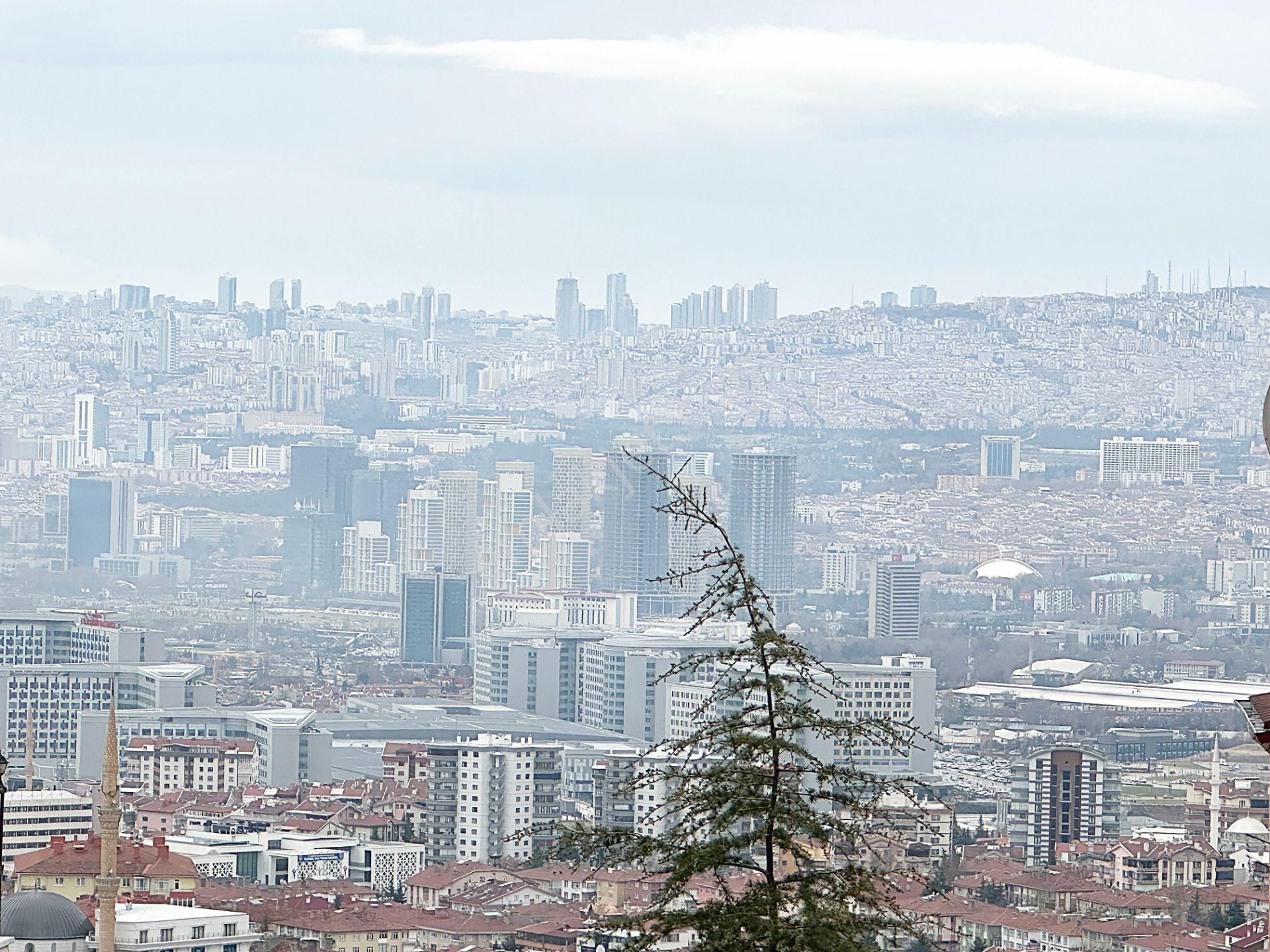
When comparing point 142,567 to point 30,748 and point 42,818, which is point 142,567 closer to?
point 30,748

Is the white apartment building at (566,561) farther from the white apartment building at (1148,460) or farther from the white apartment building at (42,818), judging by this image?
the white apartment building at (42,818)

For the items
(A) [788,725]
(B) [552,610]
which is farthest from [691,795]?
(B) [552,610]

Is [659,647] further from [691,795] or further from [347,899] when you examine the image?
[691,795]

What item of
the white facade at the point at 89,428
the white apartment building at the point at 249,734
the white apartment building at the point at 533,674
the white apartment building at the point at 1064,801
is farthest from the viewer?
the white facade at the point at 89,428

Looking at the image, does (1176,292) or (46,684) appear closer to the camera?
(46,684)

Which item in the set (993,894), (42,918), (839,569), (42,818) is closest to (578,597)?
(839,569)

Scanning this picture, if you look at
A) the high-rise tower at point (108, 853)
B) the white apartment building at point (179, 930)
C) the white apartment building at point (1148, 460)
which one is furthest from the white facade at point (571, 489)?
the high-rise tower at point (108, 853)
